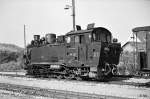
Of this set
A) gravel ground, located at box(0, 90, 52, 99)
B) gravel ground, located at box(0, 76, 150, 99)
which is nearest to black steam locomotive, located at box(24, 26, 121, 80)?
gravel ground, located at box(0, 76, 150, 99)

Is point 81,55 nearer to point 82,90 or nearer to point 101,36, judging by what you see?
point 101,36

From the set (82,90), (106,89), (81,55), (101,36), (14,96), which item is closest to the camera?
(14,96)

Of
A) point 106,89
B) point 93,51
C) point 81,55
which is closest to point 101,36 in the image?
point 93,51

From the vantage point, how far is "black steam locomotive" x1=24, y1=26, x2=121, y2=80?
52.9 ft

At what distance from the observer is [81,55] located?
659 inches

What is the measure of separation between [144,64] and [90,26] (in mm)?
5050

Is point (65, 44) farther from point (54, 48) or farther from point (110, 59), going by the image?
point (110, 59)

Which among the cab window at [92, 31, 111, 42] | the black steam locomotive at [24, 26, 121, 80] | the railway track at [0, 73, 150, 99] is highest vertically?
the cab window at [92, 31, 111, 42]

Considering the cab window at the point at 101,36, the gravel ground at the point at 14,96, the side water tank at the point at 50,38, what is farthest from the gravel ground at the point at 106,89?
Result: the side water tank at the point at 50,38

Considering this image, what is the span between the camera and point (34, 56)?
832 inches

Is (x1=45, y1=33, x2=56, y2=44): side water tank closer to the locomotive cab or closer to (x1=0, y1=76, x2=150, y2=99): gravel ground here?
the locomotive cab

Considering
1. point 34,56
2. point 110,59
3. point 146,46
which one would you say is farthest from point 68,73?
point 146,46

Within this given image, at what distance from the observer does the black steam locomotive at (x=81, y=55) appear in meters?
16.1

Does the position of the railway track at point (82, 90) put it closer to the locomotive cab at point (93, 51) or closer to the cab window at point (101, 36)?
the locomotive cab at point (93, 51)
